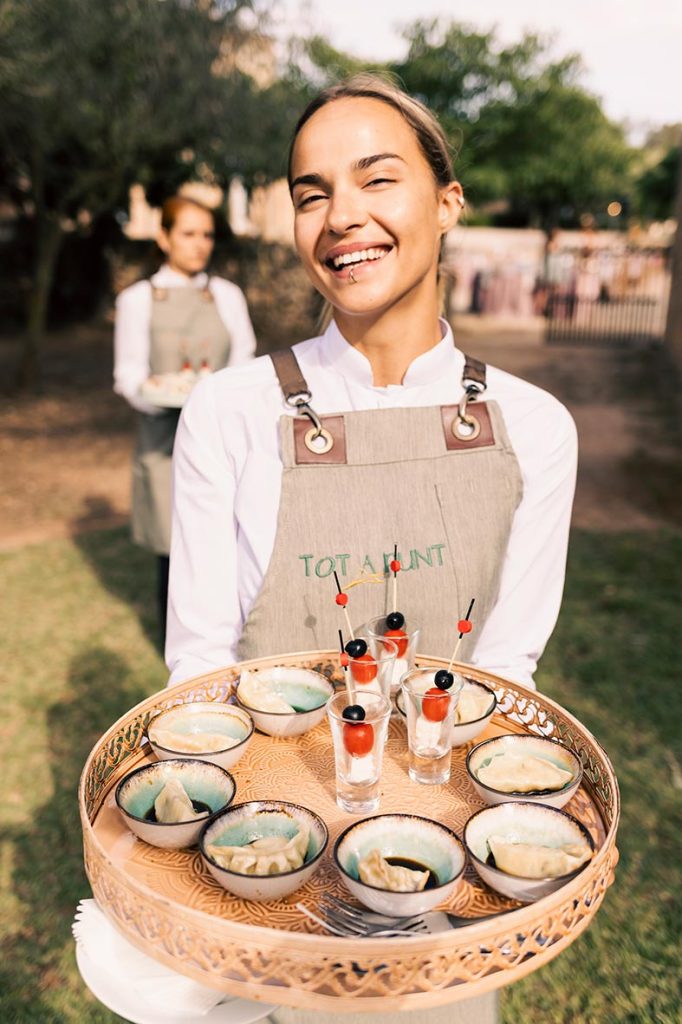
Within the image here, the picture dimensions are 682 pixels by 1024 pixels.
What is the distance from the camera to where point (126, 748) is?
179 centimetres

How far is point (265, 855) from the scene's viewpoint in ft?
4.63

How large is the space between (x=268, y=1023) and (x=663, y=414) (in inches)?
482

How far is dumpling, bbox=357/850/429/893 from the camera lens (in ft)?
4.44

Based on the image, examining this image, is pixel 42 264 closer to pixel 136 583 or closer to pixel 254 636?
pixel 136 583

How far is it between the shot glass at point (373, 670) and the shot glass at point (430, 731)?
0.31 ft

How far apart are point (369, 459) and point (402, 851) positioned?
941mm

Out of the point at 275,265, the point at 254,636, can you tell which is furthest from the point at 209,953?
the point at 275,265

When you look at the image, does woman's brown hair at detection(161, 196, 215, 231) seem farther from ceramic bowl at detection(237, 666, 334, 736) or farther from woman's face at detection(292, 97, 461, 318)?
ceramic bowl at detection(237, 666, 334, 736)

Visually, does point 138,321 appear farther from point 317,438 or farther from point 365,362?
point 317,438

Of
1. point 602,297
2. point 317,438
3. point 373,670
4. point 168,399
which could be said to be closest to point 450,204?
point 317,438

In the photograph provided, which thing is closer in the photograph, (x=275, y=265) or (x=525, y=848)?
(x=525, y=848)

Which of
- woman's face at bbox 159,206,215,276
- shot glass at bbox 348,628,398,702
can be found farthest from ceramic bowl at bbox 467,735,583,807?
woman's face at bbox 159,206,215,276

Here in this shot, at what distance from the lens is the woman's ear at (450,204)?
2314 mm

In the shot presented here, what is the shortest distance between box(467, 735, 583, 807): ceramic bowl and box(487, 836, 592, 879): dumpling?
121 mm
